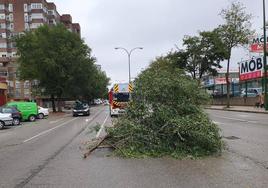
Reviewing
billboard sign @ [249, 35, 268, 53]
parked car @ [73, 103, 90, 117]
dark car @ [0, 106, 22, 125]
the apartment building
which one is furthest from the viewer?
the apartment building

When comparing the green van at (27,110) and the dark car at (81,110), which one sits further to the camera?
the dark car at (81,110)

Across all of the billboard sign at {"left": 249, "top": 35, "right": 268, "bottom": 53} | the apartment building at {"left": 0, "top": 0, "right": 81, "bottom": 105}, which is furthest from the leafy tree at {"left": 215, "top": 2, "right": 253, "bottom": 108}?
the apartment building at {"left": 0, "top": 0, "right": 81, "bottom": 105}

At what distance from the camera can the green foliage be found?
1281 cm

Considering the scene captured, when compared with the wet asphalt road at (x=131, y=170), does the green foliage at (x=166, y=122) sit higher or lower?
higher

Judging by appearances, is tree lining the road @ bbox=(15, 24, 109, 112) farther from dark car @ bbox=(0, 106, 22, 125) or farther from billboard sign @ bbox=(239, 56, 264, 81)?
dark car @ bbox=(0, 106, 22, 125)

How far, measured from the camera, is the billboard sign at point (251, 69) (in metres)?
51.4

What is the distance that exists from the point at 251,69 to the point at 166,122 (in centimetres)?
4228

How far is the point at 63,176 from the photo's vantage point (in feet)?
32.2

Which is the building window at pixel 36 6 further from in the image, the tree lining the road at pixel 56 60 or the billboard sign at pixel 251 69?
the billboard sign at pixel 251 69

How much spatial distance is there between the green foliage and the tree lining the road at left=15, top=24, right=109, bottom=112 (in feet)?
154

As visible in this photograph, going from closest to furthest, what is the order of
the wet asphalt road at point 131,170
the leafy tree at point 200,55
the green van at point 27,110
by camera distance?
the wet asphalt road at point 131,170 < the green van at point 27,110 < the leafy tree at point 200,55

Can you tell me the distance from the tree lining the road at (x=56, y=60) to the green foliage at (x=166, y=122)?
4697 cm

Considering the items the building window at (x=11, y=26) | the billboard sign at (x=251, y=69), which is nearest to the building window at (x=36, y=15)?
the building window at (x=11, y=26)

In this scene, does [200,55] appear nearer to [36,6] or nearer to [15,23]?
[36,6]
